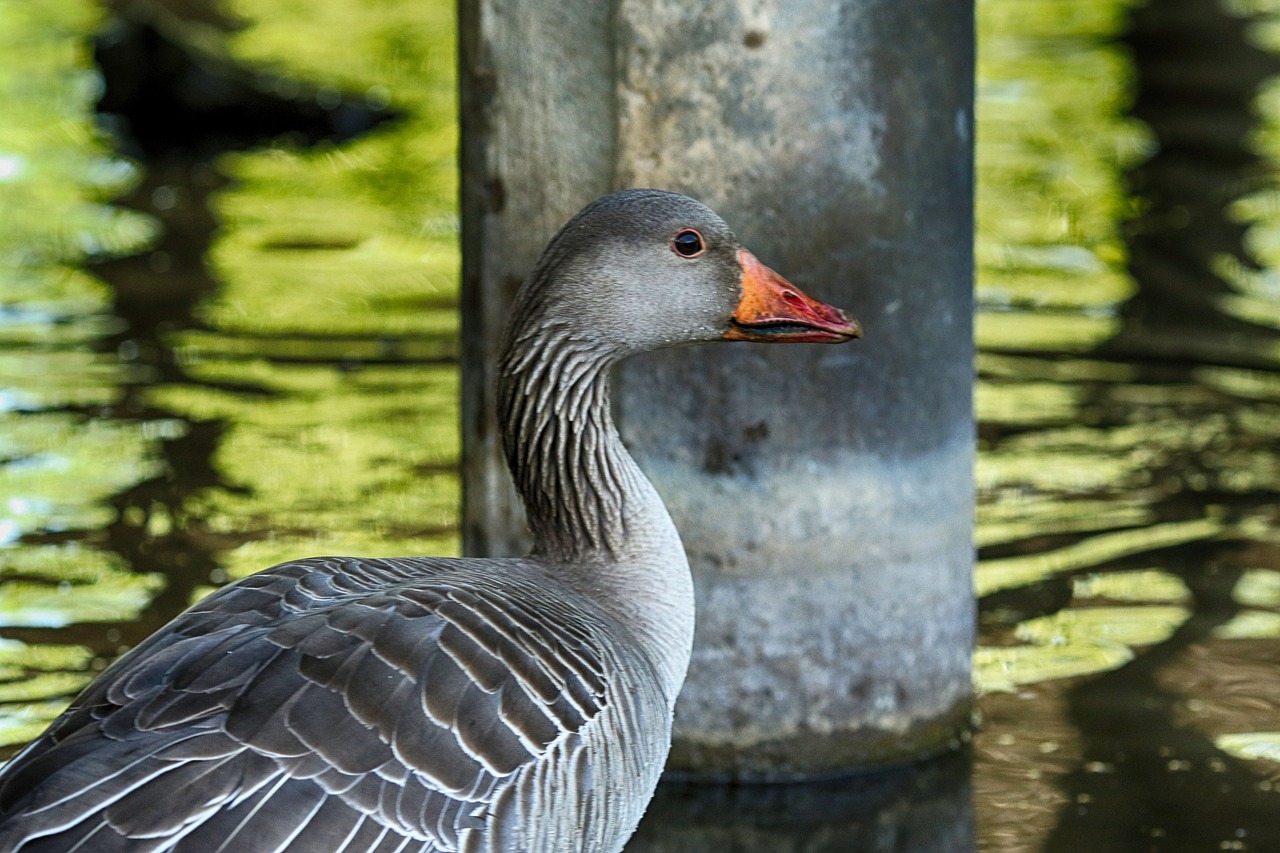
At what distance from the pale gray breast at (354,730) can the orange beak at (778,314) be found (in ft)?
2.81

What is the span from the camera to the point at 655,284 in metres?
4.68

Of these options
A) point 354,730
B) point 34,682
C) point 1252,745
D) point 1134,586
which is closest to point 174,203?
point 34,682

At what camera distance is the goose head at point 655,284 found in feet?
15.3

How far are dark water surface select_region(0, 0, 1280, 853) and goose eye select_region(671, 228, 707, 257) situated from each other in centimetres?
171

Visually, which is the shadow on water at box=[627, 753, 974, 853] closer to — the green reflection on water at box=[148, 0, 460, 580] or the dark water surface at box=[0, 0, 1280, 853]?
the dark water surface at box=[0, 0, 1280, 853]

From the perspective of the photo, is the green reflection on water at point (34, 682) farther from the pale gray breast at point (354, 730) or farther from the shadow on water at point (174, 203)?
the pale gray breast at point (354, 730)

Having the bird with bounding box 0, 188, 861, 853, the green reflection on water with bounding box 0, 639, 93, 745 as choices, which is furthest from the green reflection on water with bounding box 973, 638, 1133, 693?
the green reflection on water with bounding box 0, 639, 93, 745

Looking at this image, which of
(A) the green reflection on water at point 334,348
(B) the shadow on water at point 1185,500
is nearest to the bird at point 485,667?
(B) the shadow on water at point 1185,500

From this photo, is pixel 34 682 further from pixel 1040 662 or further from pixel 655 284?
pixel 1040 662

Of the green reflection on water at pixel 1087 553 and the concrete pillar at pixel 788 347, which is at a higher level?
the concrete pillar at pixel 788 347

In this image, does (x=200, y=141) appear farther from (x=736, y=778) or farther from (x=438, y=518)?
(x=736, y=778)

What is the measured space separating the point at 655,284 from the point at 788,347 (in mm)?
957

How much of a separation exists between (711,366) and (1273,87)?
11213 mm

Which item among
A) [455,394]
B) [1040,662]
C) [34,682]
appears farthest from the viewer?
[455,394]
